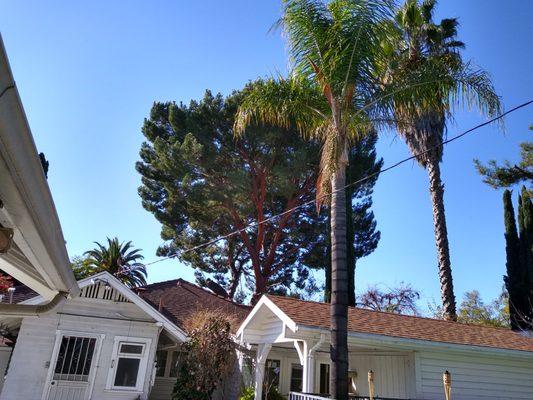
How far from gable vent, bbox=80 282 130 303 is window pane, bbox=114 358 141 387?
191 centimetres

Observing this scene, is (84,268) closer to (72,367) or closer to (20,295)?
(20,295)

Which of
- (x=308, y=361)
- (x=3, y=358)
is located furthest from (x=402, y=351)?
(x=3, y=358)

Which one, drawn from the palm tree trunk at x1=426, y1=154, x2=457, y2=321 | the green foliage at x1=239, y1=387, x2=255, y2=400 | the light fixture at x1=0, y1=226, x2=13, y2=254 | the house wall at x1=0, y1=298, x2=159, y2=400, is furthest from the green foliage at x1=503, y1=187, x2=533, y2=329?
the light fixture at x1=0, y1=226, x2=13, y2=254

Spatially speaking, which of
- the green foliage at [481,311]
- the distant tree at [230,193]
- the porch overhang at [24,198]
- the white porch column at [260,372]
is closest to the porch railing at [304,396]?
the white porch column at [260,372]

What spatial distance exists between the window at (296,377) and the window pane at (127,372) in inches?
224

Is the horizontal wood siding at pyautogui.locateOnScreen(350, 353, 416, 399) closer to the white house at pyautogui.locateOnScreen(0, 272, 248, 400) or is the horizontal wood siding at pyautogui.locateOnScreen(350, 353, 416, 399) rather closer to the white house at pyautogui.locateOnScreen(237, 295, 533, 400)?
the white house at pyautogui.locateOnScreen(237, 295, 533, 400)

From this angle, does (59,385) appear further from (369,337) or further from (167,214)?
(167,214)

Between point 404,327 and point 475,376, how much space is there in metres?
2.12

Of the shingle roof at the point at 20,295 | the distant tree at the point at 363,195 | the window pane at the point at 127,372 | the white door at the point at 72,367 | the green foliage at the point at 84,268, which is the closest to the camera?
the white door at the point at 72,367

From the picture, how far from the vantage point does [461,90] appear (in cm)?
917

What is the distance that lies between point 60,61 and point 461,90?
775 centimetres

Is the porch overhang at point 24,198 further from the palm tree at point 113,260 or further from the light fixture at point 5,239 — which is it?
the palm tree at point 113,260

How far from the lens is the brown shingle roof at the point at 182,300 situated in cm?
1841

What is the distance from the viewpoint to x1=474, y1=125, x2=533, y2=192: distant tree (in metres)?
22.4
